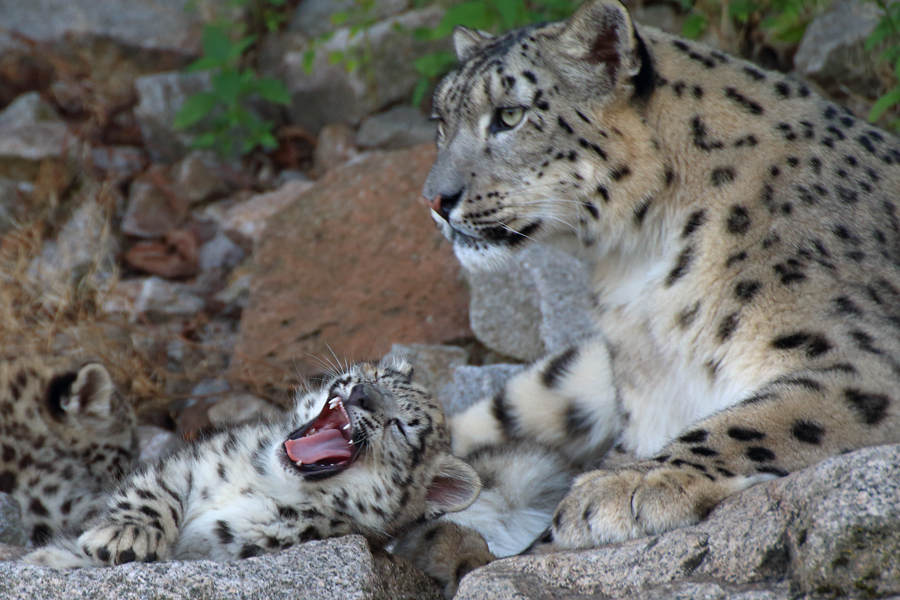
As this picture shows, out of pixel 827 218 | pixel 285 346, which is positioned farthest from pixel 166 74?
pixel 827 218

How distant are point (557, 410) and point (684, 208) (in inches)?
56.0

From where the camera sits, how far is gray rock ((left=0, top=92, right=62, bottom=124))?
8.50 metres

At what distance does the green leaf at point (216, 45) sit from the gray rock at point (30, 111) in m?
2.00

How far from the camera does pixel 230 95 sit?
24.0ft

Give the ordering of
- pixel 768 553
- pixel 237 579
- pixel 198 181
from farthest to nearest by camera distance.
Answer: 1. pixel 198 181
2. pixel 237 579
3. pixel 768 553

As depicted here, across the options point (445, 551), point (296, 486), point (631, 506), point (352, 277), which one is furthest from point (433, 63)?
point (631, 506)

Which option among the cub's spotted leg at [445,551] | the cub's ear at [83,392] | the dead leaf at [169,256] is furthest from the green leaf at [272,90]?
the cub's spotted leg at [445,551]

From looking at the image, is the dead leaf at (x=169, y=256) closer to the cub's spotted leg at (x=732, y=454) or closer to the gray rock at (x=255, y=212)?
the gray rock at (x=255, y=212)

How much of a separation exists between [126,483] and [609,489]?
1.78 m

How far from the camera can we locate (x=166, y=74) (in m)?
8.46

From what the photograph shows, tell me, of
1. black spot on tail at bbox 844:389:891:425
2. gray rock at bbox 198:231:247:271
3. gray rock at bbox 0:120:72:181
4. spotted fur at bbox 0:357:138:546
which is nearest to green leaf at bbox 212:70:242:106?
gray rock at bbox 198:231:247:271

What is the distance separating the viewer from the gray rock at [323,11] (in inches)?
338

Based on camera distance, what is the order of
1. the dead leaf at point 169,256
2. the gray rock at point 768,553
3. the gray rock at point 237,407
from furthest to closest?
1. the dead leaf at point 169,256
2. the gray rock at point 237,407
3. the gray rock at point 768,553

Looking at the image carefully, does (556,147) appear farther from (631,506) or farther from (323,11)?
(323,11)
